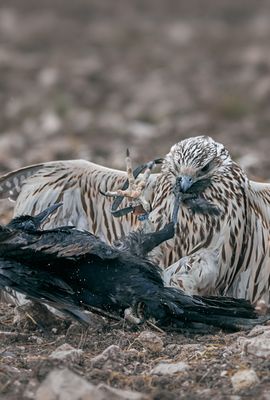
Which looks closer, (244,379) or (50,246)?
(244,379)

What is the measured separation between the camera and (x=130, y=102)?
16906 mm

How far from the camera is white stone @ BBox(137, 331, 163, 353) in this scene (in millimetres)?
6352

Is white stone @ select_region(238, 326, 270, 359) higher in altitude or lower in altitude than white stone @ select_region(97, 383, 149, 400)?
higher

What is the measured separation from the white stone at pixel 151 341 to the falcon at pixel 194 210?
99 cm

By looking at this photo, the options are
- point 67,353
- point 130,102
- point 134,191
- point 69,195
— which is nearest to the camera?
point 67,353

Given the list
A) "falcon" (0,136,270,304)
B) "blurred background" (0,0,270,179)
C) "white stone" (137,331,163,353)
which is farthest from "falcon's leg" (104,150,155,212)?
"blurred background" (0,0,270,179)

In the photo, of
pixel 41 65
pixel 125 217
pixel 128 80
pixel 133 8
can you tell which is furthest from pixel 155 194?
pixel 133 8

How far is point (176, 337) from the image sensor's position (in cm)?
671

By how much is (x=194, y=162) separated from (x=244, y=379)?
235 centimetres

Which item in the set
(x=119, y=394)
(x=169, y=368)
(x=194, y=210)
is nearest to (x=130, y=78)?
(x=194, y=210)

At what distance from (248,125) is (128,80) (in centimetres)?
357

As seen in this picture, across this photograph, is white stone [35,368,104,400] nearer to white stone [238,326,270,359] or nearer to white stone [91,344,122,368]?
white stone [91,344,122,368]

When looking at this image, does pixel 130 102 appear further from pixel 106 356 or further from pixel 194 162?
pixel 106 356

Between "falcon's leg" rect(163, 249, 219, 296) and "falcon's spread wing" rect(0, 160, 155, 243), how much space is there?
2.12 ft
